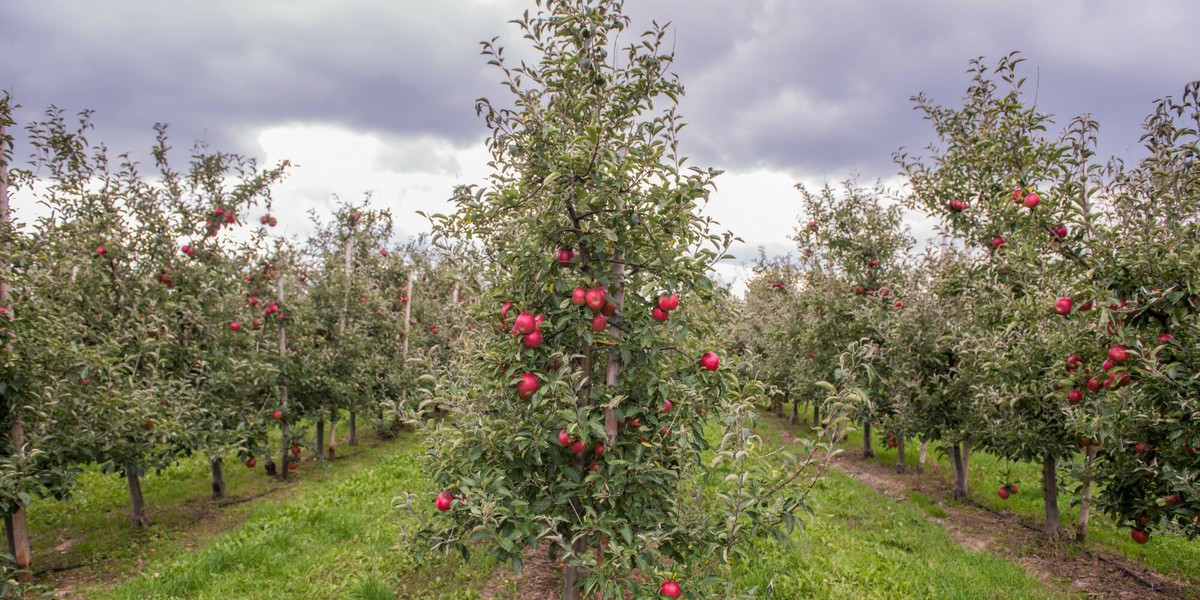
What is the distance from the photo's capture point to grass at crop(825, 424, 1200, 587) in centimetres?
675

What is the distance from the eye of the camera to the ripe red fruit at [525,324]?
345 centimetres

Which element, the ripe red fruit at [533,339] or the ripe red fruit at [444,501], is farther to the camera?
the ripe red fruit at [444,501]

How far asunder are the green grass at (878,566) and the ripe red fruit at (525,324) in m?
3.17

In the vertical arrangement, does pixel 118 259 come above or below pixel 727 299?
above

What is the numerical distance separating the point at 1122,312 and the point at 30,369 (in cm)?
926

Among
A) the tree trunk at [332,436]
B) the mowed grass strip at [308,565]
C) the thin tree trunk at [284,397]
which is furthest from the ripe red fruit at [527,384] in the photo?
the tree trunk at [332,436]

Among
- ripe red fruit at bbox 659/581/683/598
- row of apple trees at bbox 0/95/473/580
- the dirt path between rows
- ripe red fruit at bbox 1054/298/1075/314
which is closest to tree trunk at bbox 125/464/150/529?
row of apple trees at bbox 0/95/473/580

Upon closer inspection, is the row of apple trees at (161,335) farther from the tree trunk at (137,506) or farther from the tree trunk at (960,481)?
the tree trunk at (960,481)

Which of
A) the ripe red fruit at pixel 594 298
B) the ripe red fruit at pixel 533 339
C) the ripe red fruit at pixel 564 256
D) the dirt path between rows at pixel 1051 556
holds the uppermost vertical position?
the ripe red fruit at pixel 564 256

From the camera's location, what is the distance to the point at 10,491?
5324 millimetres

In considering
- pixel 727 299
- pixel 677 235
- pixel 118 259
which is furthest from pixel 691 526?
pixel 118 259

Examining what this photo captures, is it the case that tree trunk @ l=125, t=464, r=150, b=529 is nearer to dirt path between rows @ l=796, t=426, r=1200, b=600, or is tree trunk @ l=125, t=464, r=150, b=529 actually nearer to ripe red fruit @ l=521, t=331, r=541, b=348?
ripe red fruit @ l=521, t=331, r=541, b=348

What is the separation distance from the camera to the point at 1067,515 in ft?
28.6

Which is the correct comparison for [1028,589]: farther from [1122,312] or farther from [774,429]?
[774,429]
